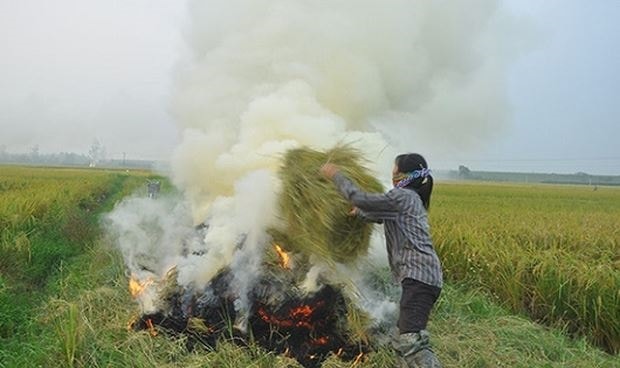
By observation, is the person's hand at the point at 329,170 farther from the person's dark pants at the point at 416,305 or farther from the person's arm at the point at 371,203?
the person's dark pants at the point at 416,305

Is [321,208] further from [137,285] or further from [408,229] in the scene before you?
[137,285]

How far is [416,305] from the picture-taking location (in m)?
3.90

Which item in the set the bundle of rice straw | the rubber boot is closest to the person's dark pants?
the rubber boot

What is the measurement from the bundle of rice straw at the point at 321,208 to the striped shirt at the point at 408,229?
506 millimetres

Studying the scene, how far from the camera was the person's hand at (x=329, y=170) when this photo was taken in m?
4.37

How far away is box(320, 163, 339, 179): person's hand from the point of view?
4372mm

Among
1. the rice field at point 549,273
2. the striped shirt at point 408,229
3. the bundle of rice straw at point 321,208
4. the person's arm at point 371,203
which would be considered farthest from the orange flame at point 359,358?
the rice field at point 549,273

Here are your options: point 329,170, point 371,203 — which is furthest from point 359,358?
point 329,170

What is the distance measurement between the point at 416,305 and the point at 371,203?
2.53ft

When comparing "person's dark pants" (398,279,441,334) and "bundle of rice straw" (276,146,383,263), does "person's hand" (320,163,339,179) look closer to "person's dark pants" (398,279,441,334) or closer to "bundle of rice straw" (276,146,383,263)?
"bundle of rice straw" (276,146,383,263)

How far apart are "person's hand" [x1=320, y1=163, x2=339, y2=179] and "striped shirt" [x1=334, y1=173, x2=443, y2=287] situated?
0.35 m

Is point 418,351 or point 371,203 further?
point 371,203

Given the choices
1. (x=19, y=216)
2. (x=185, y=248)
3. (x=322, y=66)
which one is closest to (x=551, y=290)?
(x=322, y=66)

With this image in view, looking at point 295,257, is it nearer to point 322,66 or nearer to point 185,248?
point 185,248
